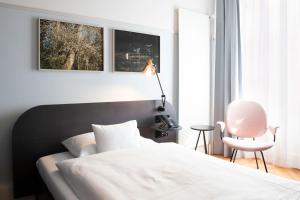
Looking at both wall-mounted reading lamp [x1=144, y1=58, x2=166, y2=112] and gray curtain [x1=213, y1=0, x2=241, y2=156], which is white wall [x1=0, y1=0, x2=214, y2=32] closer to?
gray curtain [x1=213, y1=0, x2=241, y2=156]

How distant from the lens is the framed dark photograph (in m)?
2.86

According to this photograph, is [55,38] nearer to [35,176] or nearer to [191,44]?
[35,176]

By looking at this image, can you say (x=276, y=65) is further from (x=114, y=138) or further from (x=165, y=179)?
(x=165, y=179)

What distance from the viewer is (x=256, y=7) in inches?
137

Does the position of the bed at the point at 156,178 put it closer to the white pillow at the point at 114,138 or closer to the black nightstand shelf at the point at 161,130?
the white pillow at the point at 114,138

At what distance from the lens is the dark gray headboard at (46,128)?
222 cm

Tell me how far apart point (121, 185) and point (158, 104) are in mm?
1749

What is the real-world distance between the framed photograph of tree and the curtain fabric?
228 cm

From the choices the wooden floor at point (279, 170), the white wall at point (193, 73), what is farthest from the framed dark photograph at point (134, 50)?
the wooden floor at point (279, 170)

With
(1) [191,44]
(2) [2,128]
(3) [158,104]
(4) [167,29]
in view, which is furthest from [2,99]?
(1) [191,44]

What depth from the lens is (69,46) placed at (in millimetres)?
2533

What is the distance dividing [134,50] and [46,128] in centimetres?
139

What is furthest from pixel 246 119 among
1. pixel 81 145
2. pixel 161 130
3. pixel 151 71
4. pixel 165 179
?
pixel 81 145

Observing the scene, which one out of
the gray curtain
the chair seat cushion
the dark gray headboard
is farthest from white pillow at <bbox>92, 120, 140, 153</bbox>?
the gray curtain
